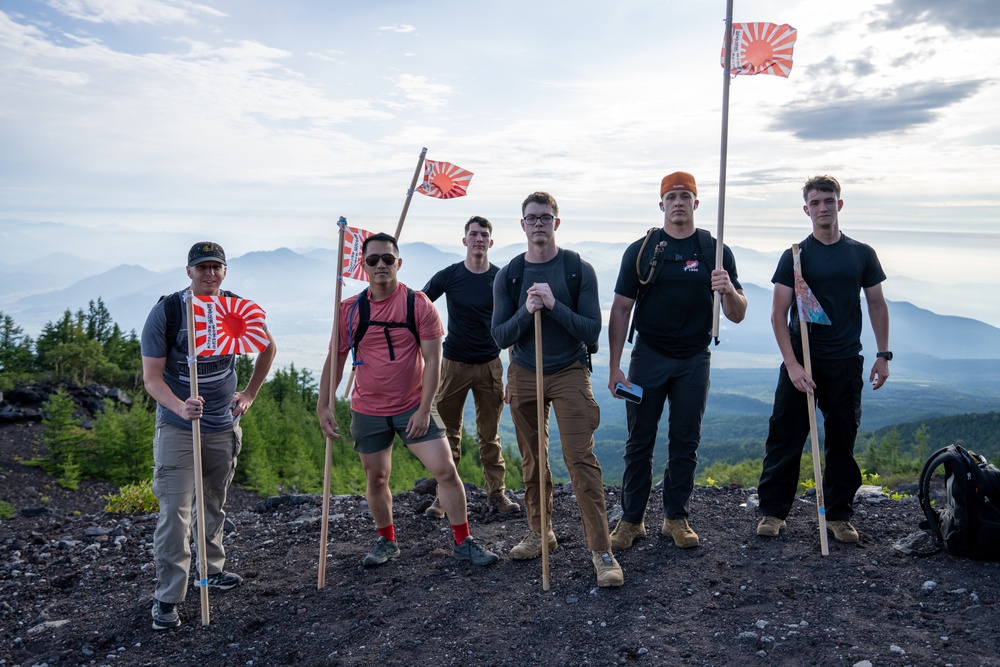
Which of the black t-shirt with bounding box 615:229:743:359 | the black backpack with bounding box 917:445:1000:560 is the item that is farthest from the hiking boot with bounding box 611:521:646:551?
the black backpack with bounding box 917:445:1000:560

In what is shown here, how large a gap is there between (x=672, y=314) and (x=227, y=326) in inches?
146

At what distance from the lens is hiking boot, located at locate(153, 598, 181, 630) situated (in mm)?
5715

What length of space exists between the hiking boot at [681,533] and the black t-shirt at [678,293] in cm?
164

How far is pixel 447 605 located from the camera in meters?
5.79

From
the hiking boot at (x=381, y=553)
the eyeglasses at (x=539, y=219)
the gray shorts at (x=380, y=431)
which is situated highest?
the eyeglasses at (x=539, y=219)

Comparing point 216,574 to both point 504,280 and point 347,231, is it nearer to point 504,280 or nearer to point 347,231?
point 347,231

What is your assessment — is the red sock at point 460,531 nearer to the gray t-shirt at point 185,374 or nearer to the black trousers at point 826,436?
the gray t-shirt at point 185,374

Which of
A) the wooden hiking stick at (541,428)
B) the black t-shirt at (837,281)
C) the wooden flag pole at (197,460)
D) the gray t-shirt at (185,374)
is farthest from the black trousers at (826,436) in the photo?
the wooden flag pole at (197,460)

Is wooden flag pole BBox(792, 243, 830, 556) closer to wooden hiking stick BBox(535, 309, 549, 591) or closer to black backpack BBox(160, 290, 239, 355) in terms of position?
wooden hiking stick BBox(535, 309, 549, 591)

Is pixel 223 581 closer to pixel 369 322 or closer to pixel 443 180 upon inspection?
pixel 369 322

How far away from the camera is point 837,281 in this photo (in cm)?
629

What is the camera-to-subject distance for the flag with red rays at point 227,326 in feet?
18.6

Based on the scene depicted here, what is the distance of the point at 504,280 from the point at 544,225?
564 millimetres

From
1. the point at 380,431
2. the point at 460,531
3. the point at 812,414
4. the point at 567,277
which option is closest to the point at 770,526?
the point at 812,414
